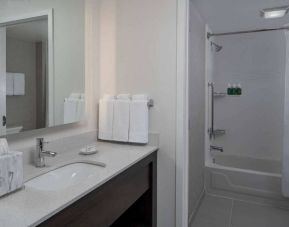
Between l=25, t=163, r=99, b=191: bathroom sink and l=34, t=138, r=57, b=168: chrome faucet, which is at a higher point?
l=34, t=138, r=57, b=168: chrome faucet

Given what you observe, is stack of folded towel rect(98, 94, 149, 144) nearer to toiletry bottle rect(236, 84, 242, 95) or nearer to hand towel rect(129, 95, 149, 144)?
hand towel rect(129, 95, 149, 144)

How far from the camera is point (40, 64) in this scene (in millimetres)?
1292

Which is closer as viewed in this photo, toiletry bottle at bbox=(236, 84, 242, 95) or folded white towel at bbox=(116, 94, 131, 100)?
folded white towel at bbox=(116, 94, 131, 100)

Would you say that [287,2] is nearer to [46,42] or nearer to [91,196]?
[46,42]

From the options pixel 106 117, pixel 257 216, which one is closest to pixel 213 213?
pixel 257 216

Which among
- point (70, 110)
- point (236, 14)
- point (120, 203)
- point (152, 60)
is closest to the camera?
point (120, 203)

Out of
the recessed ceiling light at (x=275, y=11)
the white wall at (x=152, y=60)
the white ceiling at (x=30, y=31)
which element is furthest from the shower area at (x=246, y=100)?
the white ceiling at (x=30, y=31)

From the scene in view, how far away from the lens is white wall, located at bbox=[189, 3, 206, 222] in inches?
83.5

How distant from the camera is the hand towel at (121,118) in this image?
166 cm

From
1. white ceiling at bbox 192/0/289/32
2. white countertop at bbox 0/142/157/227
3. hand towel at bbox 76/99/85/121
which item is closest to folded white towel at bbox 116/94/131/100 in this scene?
hand towel at bbox 76/99/85/121

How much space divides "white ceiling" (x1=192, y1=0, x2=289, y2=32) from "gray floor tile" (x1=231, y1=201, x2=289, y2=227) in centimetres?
204

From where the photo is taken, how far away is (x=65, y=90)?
1496 mm

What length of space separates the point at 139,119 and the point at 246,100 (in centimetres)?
218

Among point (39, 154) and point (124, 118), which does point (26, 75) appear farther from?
point (124, 118)
